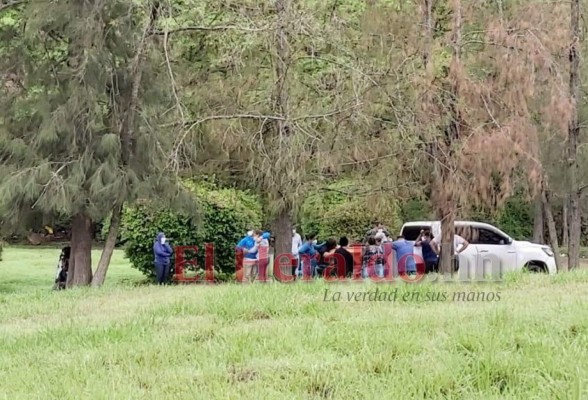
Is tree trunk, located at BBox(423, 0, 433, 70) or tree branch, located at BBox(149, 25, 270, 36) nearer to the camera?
tree branch, located at BBox(149, 25, 270, 36)

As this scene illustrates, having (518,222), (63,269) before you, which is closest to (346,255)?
(63,269)

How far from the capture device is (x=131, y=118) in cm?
1427

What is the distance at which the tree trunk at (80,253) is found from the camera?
50.3 feet

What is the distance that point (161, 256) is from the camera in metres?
17.2

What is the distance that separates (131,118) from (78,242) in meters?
3.09

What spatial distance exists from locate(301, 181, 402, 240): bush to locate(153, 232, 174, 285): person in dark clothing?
11.1 ft

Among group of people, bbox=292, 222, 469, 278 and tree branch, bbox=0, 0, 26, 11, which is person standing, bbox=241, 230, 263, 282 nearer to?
group of people, bbox=292, 222, 469, 278

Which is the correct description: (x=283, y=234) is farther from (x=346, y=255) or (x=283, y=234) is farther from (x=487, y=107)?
(x=487, y=107)

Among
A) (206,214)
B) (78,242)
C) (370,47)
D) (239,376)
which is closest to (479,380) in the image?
(239,376)

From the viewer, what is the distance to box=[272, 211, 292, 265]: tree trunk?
16.0m

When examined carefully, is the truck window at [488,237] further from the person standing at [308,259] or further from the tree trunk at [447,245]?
the person standing at [308,259]

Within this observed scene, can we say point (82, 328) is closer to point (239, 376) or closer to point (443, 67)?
point (239, 376)

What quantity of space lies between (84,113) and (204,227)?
536 cm

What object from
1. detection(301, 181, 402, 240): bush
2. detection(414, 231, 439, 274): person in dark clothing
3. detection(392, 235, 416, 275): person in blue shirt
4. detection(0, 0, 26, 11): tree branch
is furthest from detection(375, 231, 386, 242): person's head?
detection(0, 0, 26, 11): tree branch
